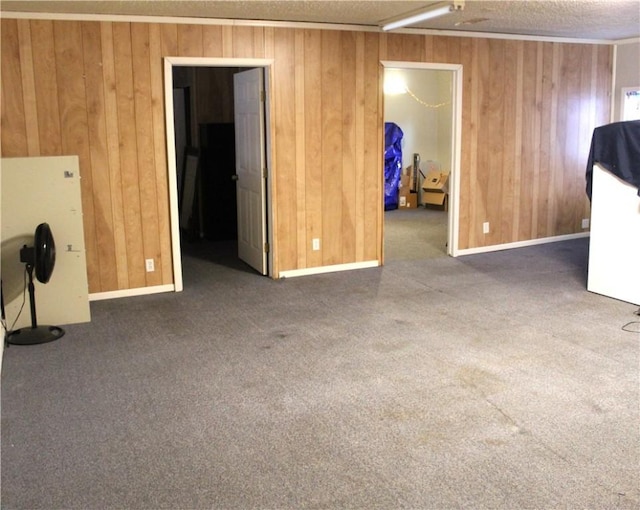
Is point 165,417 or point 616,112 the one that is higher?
point 616,112

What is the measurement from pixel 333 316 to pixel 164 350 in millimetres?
1361

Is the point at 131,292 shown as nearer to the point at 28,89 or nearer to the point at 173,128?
the point at 173,128

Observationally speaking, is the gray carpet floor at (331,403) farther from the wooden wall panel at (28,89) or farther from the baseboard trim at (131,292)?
the wooden wall panel at (28,89)

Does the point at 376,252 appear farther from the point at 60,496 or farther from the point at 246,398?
the point at 60,496

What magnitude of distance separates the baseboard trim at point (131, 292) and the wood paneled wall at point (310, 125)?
6cm

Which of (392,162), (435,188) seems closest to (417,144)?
(392,162)

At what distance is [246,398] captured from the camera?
373cm

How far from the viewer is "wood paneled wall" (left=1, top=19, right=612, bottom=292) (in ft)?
17.5

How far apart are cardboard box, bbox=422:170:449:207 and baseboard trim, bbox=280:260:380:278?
3.99m

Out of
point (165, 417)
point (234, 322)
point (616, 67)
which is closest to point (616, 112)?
point (616, 67)

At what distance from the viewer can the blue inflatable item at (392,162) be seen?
1048 centimetres

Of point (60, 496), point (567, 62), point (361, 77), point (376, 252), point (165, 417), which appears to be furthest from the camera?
point (567, 62)

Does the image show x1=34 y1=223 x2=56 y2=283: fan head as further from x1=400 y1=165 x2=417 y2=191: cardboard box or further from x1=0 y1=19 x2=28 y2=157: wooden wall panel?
x1=400 y1=165 x2=417 y2=191: cardboard box

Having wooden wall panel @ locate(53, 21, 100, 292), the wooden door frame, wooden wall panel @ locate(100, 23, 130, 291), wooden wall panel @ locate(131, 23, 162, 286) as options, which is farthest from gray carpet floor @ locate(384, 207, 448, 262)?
wooden wall panel @ locate(53, 21, 100, 292)
